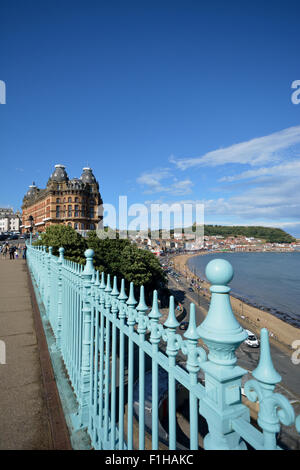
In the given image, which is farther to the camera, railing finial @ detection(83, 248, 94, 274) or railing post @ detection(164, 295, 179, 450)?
railing finial @ detection(83, 248, 94, 274)

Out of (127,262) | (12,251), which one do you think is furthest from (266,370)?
(127,262)

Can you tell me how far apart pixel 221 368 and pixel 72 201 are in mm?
58071

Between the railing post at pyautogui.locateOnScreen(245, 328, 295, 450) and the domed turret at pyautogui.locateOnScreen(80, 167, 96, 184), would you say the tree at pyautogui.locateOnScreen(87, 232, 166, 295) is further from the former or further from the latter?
the railing post at pyautogui.locateOnScreen(245, 328, 295, 450)

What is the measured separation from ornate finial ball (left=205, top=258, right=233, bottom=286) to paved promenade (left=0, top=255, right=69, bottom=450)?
8.53ft

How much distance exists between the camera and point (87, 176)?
6162 cm

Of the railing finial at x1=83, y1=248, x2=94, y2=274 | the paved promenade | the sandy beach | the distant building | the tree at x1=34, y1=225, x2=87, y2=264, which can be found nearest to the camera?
the paved promenade

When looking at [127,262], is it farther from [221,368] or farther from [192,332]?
[221,368]

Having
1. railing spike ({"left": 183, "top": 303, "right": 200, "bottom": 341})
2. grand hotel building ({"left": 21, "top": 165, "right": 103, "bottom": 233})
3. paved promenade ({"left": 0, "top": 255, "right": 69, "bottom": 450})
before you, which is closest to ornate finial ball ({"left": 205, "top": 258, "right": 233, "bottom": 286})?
railing spike ({"left": 183, "top": 303, "right": 200, "bottom": 341})

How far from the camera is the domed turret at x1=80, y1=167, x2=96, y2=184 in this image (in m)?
61.4

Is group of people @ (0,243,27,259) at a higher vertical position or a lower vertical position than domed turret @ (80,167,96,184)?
lower

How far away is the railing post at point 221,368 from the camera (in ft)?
3.93

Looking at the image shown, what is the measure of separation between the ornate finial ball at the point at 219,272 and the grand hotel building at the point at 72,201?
185 ft

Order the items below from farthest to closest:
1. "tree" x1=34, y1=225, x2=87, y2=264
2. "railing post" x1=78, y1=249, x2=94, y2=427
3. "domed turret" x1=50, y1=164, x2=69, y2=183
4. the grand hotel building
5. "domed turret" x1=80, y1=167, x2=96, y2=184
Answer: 1. "domed turret" x1=80, y1=167, x2=96, y2=184
2. "domed turret" x1=50, y1=164, x2=69, y2=183
3. the grand hotel building
4. "tree" x1=34, y1=225, x2=87, y2=264
5. "railing post" x1=78, y1=249, x2=94, y2=427

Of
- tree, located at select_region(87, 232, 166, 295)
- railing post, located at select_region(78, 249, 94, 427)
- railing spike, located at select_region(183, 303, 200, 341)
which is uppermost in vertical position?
railing spike, located at select_region(183, 303, 200, 341)
